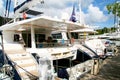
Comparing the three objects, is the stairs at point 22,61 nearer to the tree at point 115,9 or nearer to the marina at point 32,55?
the marina at point 32,55

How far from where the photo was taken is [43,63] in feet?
26.2

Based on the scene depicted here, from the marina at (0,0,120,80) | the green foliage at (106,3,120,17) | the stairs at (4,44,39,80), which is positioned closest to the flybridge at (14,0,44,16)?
the marina at (0,0,120,80)

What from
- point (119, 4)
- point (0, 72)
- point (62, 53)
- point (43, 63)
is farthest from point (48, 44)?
point (119, 4)

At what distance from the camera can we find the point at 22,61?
1115cm

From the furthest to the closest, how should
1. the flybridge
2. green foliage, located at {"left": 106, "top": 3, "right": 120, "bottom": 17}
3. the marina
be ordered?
1. green foliage, located at {"left": 106, "top": 3, "right": 120, "bottom": 17}
2. the flybridge
3. the marina

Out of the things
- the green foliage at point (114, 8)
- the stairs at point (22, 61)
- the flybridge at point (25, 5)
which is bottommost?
the stairs at point (22, 61)

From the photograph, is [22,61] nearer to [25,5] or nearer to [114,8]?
[25,5]

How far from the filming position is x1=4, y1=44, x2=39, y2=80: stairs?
1030 cm

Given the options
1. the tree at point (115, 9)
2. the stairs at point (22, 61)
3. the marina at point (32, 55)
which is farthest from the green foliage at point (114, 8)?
the stairs at point (22, 61)

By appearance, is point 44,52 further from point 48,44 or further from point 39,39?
point 39,39

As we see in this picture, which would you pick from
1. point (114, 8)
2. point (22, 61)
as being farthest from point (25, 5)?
point (114, 8)

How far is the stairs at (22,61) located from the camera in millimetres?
10305

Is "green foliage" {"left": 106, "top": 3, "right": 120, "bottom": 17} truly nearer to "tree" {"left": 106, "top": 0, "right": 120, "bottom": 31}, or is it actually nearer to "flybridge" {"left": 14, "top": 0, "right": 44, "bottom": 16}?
"tree" {"left": 106, "top": 0, "right": 120, "bottom": 31}

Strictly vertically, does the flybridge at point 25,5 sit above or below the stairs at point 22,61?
above
